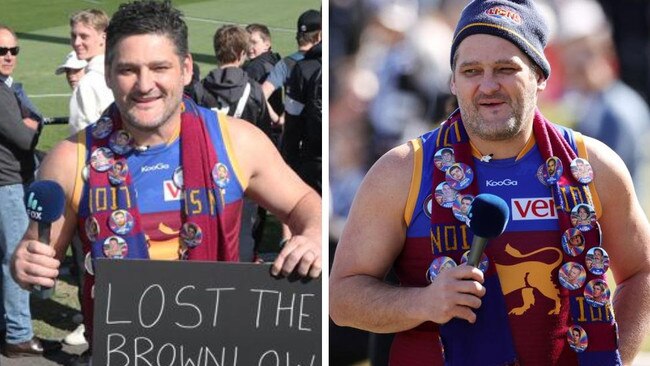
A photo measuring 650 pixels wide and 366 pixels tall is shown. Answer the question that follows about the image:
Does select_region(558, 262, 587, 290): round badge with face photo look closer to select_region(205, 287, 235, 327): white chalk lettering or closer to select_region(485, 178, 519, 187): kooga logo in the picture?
select_region(485, 178, 519, 187): kooga logo

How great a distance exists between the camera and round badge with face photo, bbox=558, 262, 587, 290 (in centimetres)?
302

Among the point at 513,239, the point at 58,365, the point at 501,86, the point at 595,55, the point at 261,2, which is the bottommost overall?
the point at 58,365

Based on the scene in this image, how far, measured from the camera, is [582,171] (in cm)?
306

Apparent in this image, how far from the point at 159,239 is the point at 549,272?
5.07ft

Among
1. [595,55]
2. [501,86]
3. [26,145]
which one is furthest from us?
[26,145]

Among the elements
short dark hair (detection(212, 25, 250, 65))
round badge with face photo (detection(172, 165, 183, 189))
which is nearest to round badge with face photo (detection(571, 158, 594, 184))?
round badge with face photo (detection(172, 165, 183, 189))

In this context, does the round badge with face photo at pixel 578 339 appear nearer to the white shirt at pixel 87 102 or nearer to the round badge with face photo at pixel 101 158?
the round badge with face photo at pixel 101 158

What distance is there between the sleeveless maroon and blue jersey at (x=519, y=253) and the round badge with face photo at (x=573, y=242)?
28 millimetres

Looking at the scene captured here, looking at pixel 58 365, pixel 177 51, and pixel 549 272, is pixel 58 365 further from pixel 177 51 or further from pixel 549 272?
pixel 549 272

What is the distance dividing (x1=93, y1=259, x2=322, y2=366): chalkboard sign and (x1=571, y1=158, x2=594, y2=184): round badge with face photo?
135 cm

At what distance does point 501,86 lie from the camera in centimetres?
296

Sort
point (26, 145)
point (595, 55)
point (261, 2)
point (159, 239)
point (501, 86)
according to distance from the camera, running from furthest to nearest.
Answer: point (26, 145) → point (261, 2) → point (159, 239) → point (595, 55) → point (501, 86)

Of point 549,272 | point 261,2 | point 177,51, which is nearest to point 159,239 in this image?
point 177,51

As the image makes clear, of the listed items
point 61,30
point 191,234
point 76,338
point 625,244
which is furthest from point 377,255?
point 61,30
